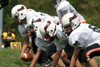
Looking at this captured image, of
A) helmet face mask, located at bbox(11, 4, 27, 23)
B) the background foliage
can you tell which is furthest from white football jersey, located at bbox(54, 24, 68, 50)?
the background foliage

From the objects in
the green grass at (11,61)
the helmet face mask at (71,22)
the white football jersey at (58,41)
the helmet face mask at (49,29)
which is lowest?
the green grass at (11,61)

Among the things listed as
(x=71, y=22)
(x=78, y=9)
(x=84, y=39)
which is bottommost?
(x=78, y=9)

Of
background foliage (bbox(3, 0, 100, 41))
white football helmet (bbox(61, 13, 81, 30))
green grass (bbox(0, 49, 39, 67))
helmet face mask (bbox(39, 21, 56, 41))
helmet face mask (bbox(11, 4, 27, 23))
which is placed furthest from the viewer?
background foliage (bbox(3, 0, 100, 41))

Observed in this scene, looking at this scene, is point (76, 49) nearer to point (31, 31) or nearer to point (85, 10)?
point (31, 31)

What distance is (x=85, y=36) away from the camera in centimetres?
380

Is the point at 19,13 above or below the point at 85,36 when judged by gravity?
above

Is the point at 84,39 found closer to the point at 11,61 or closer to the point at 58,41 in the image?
the point at 58,41

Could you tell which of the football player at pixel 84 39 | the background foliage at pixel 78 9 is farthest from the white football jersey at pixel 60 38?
the background foliage at pixel 78 9

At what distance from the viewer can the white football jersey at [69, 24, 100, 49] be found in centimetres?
368

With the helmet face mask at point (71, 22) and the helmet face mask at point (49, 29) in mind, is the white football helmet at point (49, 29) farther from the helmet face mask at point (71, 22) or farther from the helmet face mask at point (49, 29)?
the helmet face mask at point (71, 22)

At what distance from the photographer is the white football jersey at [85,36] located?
3684mm

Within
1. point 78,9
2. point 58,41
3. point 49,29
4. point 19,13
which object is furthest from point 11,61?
point 78,9

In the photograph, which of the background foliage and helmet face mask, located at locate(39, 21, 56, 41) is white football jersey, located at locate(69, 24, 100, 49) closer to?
helmet face mask, located at locate(39, 21, 56, 41)

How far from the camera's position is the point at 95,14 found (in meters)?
16.3
